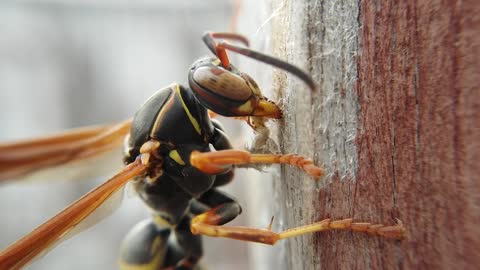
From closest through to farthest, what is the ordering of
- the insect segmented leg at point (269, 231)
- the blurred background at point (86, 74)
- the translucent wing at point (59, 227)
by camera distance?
the insect segmented leg at point (269, 231) < the translucent wing at point (59, 227) < the blurred background at point (86, 74)

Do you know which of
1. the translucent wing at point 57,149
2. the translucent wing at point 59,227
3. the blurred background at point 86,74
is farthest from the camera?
the blurred background at point 86,74

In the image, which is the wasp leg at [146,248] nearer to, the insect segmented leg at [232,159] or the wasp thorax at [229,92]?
the insect segmented leg at [232,159]

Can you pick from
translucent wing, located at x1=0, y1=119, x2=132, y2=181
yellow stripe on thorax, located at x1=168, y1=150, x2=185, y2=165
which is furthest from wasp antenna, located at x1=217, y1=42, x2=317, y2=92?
translucent wing, located at x1=0, y1=119, x2=132, y2=181

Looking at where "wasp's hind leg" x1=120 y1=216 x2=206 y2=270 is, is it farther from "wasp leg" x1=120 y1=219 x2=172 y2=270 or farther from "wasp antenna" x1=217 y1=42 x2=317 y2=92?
"wasp antenna" x1=217 y1=42 x2=317 y2=92

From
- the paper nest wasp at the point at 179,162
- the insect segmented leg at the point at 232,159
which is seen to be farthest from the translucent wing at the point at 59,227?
the insect segmented leg at the point at 232,159

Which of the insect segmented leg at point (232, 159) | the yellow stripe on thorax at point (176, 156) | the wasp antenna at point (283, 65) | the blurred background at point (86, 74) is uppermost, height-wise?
the wasp antenna at point (283, 65)

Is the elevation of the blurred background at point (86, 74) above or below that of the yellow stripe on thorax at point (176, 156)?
below
